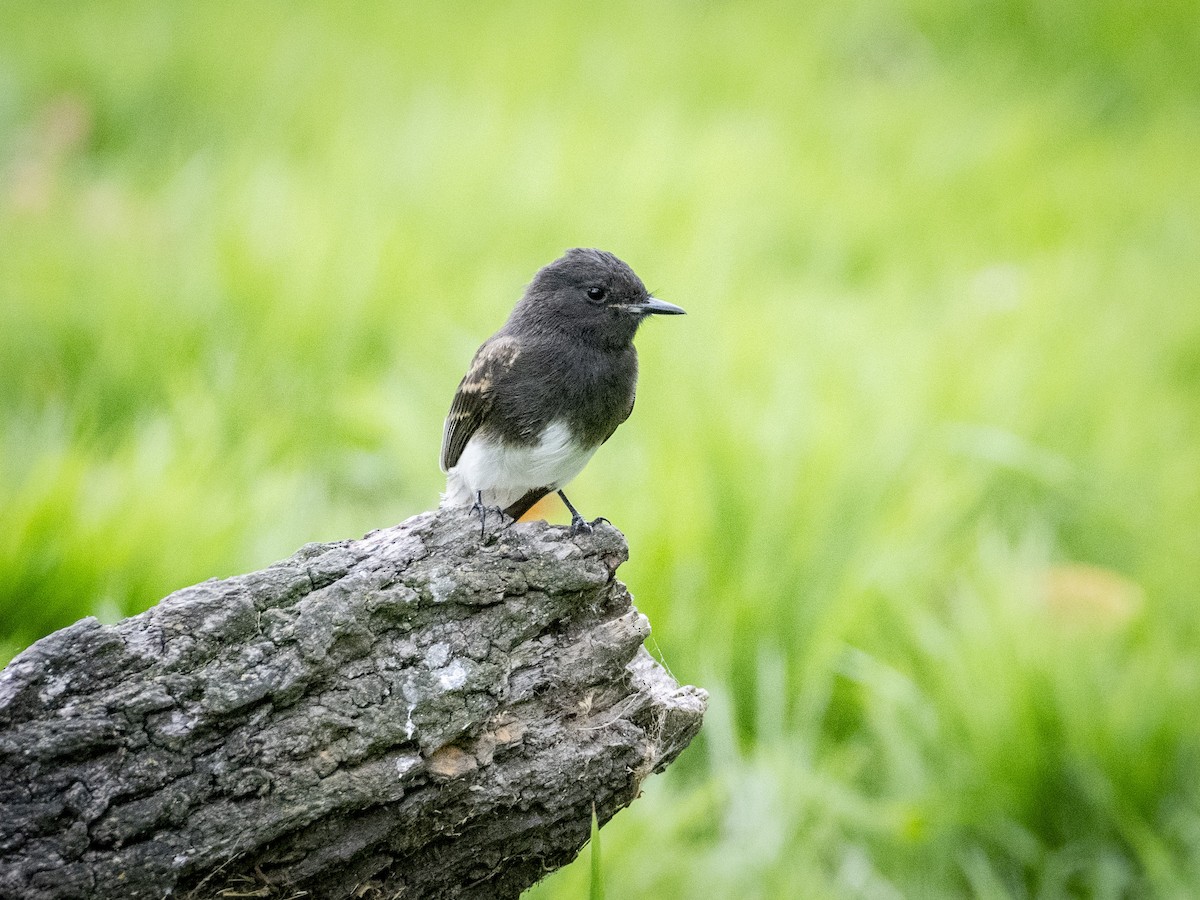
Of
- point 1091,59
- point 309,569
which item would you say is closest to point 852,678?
point 309,569

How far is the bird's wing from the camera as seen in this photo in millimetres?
3055

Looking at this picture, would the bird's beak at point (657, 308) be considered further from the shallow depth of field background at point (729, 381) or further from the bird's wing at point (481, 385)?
the shallow depth of field background at point (729, 381)

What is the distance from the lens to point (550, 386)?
2980 millimetres

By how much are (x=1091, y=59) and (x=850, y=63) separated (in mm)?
2355

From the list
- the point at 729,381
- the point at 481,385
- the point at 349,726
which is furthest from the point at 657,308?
the point at 729,381

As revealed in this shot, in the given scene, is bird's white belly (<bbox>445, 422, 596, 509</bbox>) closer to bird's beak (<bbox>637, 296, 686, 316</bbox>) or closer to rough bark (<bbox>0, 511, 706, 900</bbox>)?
bird's beak (<bbox>637, 296, 686, 316</bbox>)

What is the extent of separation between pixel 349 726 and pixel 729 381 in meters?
3.39

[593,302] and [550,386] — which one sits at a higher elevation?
[593,302]

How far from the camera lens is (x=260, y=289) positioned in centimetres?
531

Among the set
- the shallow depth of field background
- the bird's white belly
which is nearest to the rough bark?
the bird's white belly

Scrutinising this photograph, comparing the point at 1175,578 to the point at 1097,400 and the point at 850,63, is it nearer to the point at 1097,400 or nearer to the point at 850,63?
the point at 1097,400

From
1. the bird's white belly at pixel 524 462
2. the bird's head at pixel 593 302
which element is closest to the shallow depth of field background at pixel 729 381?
the bird's white belly at pixel 524 462

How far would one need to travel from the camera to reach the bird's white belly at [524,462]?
2939 millimetres

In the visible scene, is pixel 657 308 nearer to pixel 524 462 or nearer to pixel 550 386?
pixel 550 386
